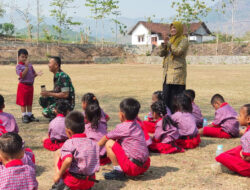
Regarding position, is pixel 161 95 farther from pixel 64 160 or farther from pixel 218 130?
pixel 64 160

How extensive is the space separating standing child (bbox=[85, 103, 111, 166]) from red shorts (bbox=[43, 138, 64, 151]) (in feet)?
2.39

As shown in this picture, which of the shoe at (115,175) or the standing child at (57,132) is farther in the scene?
the standing child at (57,132)

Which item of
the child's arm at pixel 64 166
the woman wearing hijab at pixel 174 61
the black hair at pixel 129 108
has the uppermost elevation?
the woman wearing hijab at pixel 174 61

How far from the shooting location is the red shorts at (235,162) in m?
3.84

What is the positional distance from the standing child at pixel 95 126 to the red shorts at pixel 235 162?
1616 millimetres

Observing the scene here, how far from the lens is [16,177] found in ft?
8.98

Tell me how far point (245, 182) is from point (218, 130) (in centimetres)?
215

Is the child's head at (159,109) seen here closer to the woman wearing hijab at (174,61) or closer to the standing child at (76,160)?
the woman wearing hijab at (174,61)

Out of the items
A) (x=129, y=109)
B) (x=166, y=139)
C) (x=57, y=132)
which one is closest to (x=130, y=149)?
(x=129, y=109)

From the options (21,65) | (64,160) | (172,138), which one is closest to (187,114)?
(172,138)

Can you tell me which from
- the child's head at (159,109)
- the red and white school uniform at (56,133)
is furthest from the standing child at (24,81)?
the child's head at (159,109)

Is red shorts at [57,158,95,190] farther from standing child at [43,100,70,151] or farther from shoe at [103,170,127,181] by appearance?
standing child at [43,100,70,151]

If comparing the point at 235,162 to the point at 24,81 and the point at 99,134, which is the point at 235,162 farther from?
the point at 24,81

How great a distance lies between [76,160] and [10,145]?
2.59ft
